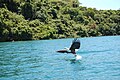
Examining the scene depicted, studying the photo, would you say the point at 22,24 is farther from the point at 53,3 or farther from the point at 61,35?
the point at 53,3

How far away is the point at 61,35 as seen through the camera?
130 metres

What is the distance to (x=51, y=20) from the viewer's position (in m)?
136

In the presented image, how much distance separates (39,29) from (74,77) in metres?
98.9

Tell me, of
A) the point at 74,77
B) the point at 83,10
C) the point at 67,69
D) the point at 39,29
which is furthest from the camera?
the point at 83,10

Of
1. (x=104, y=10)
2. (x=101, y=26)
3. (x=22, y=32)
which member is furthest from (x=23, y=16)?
(x=104, y=10)

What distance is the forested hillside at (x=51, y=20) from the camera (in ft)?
371

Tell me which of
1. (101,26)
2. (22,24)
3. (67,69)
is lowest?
(101,26)

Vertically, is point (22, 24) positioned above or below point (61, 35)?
above

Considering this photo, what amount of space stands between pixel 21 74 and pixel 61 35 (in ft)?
335

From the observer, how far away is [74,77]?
84.7ft

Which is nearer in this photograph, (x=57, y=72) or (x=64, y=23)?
(x=57, y=72)

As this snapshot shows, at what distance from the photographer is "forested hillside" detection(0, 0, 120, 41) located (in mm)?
113156

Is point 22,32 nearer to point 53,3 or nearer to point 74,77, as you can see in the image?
point 53,3

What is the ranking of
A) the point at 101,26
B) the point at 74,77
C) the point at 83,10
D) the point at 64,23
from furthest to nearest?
the point at 83,10
the point at 101,26
the point at 64,23
the point at 74,77
